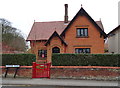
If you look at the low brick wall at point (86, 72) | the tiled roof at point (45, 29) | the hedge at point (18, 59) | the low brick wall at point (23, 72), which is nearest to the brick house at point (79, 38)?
the tiled roof at point (45, 29)

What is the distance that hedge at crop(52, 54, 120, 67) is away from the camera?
14.0m

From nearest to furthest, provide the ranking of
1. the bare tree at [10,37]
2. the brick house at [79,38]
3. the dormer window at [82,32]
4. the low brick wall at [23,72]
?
1. the low brick wall at [23,72]
2. the brick house at [79,38]
3. the dormer window at [82,32]
4. the bare tree at [10,37]

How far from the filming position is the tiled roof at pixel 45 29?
2569cm

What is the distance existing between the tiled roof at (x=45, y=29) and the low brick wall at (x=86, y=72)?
12.1m

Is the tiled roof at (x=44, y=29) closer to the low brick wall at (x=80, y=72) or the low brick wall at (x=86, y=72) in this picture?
the low brick wall at (x=80, y=72)

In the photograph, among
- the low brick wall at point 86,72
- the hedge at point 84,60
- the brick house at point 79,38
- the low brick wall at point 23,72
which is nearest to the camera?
the low brick wall at point 86,72

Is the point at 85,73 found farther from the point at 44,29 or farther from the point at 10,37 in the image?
the point at 10,37

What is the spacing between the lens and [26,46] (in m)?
34.0

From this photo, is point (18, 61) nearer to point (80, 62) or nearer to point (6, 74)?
point (6, 74)

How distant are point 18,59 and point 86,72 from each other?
695cm

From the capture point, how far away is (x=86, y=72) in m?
13.6

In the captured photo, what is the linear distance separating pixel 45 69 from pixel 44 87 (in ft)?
10.7

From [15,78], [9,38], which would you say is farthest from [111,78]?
[9,38]

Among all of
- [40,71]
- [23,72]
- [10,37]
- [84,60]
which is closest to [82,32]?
[84,60]
